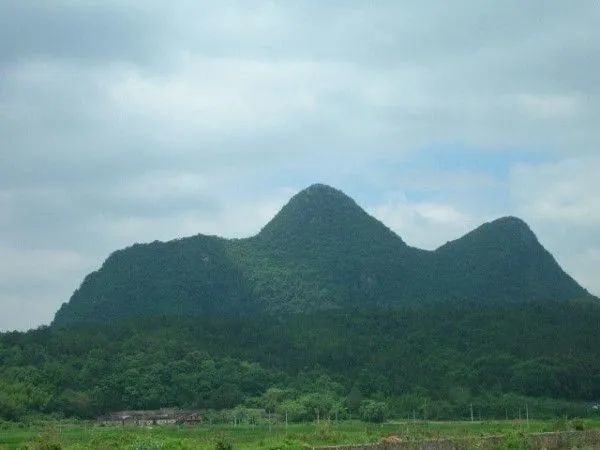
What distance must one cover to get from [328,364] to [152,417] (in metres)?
16.1

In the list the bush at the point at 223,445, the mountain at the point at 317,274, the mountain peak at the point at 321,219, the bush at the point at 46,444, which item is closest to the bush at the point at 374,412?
the bush at the point at 223,445

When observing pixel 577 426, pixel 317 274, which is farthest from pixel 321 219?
pixel 577 426

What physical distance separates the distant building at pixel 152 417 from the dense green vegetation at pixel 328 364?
156 cm

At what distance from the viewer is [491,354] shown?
53312mm

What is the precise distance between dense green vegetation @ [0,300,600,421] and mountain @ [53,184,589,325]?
16.9 m

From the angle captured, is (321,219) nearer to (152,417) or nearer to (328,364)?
(328,364)

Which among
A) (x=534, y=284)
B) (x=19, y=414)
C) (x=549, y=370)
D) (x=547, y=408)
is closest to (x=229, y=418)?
(x=19, y=414)

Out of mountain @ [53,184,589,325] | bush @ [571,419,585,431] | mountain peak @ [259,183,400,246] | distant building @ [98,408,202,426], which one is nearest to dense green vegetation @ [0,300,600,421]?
distant building @ [98,408,202,426]

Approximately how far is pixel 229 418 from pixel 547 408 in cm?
1360

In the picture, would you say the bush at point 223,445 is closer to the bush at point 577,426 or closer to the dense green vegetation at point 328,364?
the bush at point 577,426

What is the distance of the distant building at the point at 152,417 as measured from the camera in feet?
128

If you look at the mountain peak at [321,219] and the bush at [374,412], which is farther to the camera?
the mountain peak at [321,219]

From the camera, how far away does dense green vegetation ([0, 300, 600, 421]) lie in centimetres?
4303

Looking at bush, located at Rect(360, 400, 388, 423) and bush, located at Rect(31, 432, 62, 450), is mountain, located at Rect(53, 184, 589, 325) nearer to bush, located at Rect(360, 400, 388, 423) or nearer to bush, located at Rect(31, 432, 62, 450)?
bush, located at Rect(360, 400, 388, 423)
